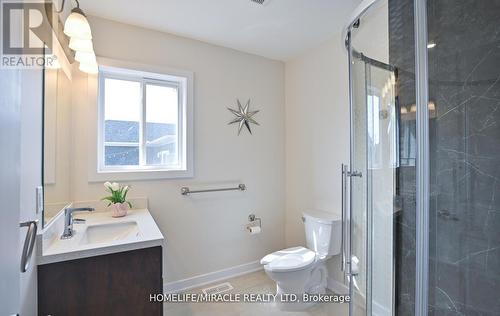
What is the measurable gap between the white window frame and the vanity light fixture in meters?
0.20

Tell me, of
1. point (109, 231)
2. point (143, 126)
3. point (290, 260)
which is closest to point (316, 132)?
point (290, 260)

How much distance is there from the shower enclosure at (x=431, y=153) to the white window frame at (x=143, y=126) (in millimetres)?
1471

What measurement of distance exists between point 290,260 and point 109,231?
4.43 feet

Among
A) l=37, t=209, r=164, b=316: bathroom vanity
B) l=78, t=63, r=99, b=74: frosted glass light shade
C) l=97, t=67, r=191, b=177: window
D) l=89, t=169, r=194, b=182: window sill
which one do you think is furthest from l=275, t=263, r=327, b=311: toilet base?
l=78, t=63, r=99, b=74: frosted glass light shade

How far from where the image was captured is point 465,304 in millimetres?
1362

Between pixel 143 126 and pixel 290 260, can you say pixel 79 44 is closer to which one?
pixel 143 126

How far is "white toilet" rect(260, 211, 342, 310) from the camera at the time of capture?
6.31 ft

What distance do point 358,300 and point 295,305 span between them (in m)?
0.53

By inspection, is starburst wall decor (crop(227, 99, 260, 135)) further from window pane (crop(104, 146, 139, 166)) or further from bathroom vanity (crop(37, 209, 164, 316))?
bathroom vanity (crop(37, 209, 164, 316))

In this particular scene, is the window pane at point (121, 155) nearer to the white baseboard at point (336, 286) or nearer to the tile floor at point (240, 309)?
the tile floor at point (240, 309)

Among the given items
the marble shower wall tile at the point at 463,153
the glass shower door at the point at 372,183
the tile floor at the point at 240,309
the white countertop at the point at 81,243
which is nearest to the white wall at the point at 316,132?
the tile floor at the point at 240,309

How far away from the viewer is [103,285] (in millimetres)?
1245

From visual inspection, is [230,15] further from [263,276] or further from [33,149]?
[263,276]

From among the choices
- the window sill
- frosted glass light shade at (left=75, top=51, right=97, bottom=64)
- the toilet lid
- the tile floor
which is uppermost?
frosted glass light shade at (left=75, top=51, right=97, bottom=64)
